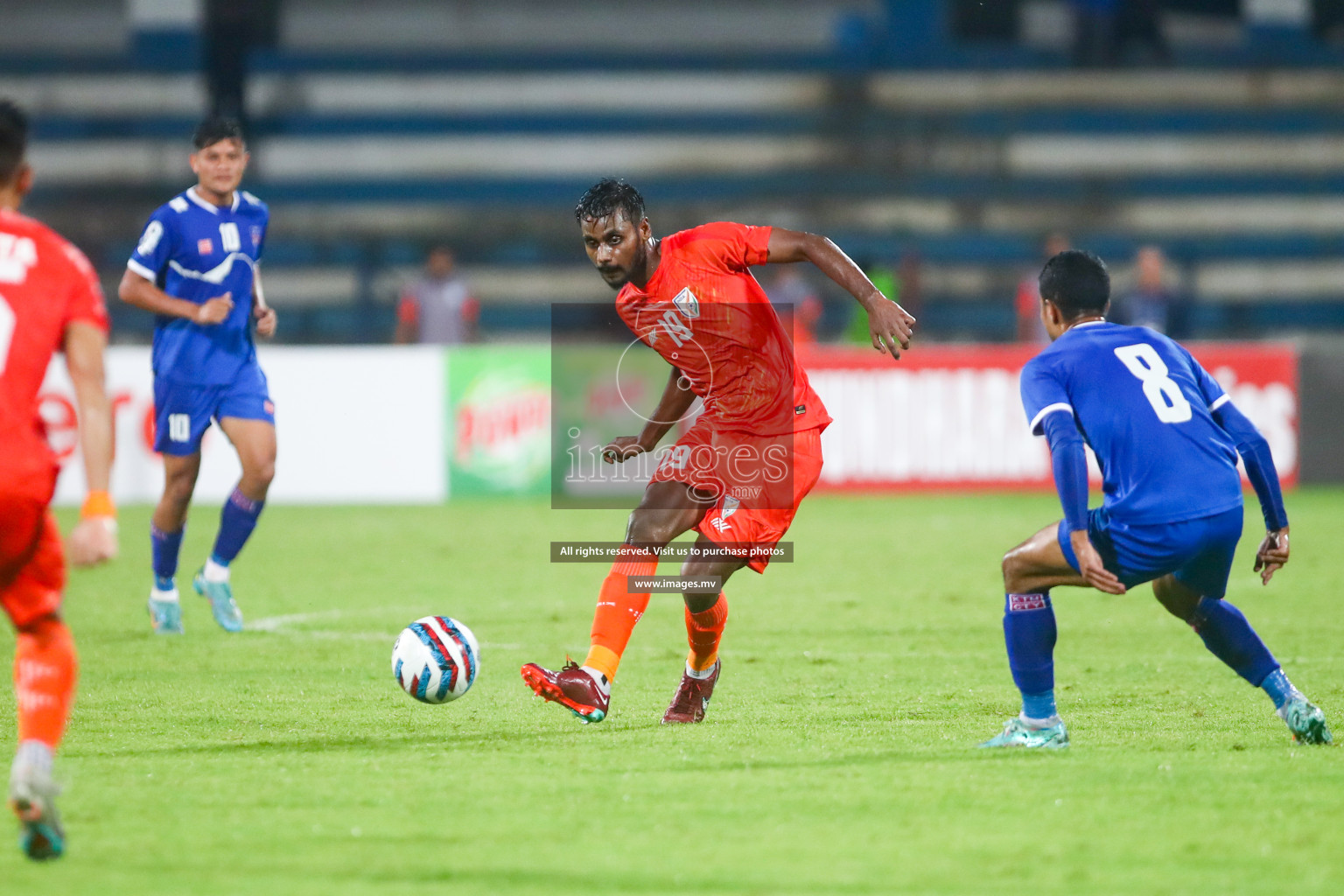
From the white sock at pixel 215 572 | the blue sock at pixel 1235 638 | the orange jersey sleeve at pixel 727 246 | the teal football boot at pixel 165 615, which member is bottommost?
the teal football boot at pixel 165 615

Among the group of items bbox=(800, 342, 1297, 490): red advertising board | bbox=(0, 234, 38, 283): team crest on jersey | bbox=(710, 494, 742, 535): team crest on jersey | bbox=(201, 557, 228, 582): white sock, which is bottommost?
bbox=(800, 342, 1297, 490): red advertising board

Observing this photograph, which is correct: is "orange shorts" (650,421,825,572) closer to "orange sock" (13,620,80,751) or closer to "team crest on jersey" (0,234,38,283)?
"orange sock" (13,620,80,751)

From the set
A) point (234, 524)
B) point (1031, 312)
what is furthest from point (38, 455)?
point (1031, 312)

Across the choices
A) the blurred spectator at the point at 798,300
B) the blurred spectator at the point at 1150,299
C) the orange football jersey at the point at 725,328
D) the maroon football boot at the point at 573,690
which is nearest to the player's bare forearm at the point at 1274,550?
the orange football jersey at the point at 725,328

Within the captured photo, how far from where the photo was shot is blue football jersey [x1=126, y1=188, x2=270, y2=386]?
8023 millimetres

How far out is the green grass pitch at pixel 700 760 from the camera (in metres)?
3.88

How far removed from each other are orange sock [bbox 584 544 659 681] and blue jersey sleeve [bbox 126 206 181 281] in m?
3.44

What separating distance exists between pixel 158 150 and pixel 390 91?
10.7ft

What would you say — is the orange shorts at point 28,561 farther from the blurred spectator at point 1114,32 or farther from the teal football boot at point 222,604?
the blurred spectator at point 1114,32

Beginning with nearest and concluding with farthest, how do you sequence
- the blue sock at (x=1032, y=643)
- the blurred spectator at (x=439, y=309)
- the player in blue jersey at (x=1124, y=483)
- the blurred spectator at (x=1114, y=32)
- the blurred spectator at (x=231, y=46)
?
the player in blue jersey at (x=1124, y=483), the blue sock at (x=1032, y=643), the blurred spectator at (x=439, y=309), the blurred spectator at (x=231, y=46), the blurred spectator at (x=1114, y=32)

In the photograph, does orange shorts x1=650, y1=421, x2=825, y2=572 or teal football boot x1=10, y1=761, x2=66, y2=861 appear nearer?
teal football boot x1=10, y1=761, x2=66, y2=861

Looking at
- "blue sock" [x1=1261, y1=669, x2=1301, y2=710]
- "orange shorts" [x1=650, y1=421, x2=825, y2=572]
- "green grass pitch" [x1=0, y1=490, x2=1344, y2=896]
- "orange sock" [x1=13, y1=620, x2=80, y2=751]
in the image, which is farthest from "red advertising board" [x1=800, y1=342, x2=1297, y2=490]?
"orange sock" [x1=13, y1=620, x2=80, y2=751]

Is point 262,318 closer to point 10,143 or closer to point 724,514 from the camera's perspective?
point 724,514

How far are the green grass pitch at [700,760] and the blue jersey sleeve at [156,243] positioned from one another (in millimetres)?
1787
